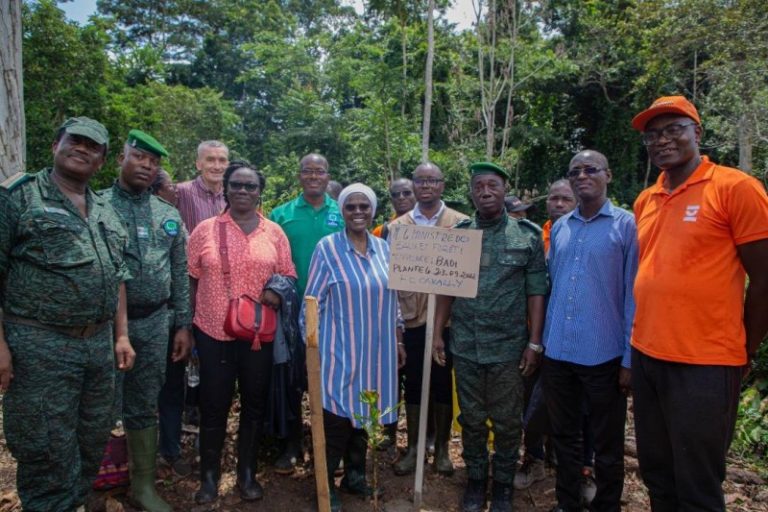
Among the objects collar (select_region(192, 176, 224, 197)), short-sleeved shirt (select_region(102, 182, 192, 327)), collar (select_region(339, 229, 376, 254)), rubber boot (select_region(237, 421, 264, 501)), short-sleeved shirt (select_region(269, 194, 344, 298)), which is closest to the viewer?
short-sleeved shirt (select_region(102, 182, 192, 327))

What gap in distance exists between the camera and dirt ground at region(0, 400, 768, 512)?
350cm

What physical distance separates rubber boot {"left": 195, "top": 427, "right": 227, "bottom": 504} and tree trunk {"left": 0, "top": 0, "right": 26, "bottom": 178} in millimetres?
3251

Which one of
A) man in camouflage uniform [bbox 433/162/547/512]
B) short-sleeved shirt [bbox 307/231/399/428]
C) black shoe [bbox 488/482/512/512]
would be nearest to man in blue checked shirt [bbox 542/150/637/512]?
man in camouflage uniform [bbox 433/162/547/512]

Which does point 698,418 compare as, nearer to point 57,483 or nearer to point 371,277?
point 371,277

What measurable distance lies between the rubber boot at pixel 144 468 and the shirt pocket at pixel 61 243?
1.34 meters

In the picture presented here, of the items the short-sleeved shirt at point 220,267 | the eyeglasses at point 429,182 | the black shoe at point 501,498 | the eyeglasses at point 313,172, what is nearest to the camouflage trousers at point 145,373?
the short-sleeved shirt at point 220,267

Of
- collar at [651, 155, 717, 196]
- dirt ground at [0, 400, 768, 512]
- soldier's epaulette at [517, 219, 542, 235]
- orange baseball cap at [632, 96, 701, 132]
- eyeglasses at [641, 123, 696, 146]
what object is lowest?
dirt ground at [0, 400, 768, 512]

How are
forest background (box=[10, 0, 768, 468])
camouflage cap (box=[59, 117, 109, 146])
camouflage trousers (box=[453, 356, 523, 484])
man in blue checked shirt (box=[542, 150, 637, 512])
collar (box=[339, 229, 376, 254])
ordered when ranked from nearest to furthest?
camouflage cap (box=[59, 117, 109, 146]) < man in blue checked shirt (box=[542, 150, 637, 512]) < camouflage trousers (box=[453, 356, 523, 484]) < collar (box=[339, 229, 376, 254]) < forest background (box=[10, 0, 768, 468])

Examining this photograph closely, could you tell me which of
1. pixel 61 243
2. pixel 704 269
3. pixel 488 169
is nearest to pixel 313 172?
pixel 488 169

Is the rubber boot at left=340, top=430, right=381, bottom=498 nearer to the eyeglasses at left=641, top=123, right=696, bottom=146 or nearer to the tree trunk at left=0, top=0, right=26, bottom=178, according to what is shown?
the eyeglasses at left=641, top=123, right=696, bottom=146

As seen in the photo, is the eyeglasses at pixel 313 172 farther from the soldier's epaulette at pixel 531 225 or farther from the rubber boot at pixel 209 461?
the rubber boot at pixel 209 461

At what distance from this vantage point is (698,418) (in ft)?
7.75

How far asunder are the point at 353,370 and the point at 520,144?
1793 centimetres

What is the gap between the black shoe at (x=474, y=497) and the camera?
3.51 metres
